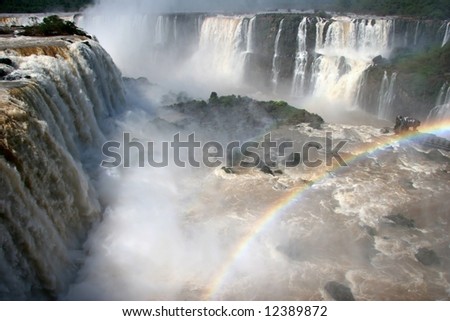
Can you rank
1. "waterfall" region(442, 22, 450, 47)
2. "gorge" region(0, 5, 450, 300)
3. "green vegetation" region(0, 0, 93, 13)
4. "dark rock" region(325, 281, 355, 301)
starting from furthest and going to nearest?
1. "green vegetation" region(0, 0, 93, 13)
2. "waterfall" region(442, 22, 450, 47)
3. "dark rock" region(325, 281, 355, 301)
4. "gorge" region(0, 5, 450, 300)

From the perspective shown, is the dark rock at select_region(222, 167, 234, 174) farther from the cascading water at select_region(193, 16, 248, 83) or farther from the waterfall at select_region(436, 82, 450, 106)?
the cascading water at select_region(193, 16, 248, 83)

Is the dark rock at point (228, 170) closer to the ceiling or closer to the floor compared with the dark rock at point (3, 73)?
closer to the floor

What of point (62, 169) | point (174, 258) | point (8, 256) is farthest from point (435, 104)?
point (8, 256)

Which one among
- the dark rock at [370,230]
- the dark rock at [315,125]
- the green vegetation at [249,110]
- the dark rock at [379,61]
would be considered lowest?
the dark rock at [370,230]

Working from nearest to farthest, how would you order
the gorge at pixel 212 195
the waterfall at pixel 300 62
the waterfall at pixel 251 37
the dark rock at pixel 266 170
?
the gorge at pixel 212 195, the dark rock at pixel 266 170, the waterfall at pixel 300 62, the waterfall at pixel 251 37

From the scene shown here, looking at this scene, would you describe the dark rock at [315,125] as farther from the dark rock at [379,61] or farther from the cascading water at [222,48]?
the cascading water at [222,48]

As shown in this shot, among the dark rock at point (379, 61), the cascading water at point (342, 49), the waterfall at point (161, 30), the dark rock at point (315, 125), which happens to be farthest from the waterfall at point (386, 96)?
the waterfall at point (161, 30)

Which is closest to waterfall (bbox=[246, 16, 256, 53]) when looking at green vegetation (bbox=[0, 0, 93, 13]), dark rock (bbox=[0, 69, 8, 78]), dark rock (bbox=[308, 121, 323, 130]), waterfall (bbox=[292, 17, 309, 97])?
waterfall (bbox=[292, 17, 309, 97])
